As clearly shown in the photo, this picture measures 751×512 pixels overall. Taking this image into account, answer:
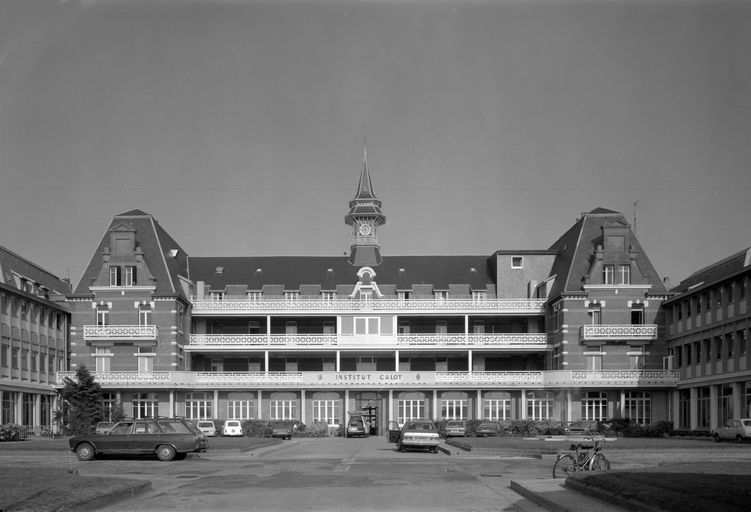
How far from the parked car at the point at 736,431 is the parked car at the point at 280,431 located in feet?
95.2

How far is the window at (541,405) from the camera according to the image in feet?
255

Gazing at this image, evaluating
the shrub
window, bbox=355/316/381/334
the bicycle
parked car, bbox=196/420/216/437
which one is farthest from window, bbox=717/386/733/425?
the shrub

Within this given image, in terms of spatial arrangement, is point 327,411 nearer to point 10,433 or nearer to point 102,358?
point 102,358

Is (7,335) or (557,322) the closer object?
(7,335)

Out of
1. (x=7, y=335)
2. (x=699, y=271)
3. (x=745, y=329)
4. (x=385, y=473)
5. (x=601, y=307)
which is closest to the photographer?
(x=385, y=473)

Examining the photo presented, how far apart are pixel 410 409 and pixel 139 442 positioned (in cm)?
4350

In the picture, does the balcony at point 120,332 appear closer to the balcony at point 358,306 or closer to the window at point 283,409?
the balcony at point 358,306

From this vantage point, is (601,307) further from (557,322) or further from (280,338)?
(280,338)

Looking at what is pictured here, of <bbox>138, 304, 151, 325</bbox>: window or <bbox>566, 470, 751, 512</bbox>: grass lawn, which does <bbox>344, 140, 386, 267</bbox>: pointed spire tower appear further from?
<bbox>566, 470, 751, 512</bbox>: grass lawn

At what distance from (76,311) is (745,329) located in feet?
157

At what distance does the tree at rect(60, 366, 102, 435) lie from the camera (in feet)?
218

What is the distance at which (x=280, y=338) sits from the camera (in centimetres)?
8156

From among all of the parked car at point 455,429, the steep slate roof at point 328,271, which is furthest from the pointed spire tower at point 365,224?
the parked car at point 455,429

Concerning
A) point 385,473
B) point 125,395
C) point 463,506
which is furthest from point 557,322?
point 463,506
